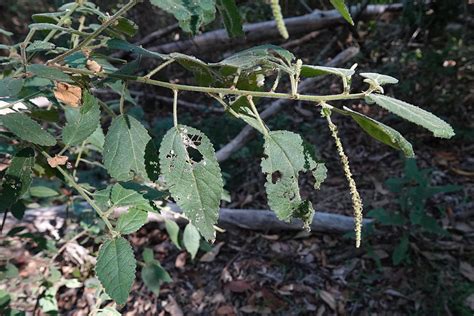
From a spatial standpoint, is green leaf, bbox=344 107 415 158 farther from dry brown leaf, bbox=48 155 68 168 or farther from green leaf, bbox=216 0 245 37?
dry brown leaf, bbox=48 155 68 168

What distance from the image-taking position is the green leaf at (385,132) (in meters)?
0.73

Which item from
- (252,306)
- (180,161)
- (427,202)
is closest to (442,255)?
(427,202)

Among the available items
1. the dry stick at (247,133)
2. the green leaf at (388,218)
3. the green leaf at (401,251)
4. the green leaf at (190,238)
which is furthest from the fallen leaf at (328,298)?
the dry stick at (247,133)

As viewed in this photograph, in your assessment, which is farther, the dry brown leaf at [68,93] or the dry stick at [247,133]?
the dry stick at [247,133]

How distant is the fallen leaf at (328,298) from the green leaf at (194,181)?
1.75m

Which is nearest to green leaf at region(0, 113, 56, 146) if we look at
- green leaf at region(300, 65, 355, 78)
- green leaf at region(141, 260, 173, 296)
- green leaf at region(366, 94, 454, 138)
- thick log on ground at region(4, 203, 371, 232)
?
green leaf at region(300, 65, 355, 78)

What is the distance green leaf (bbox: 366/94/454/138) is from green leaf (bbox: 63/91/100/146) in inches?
24.7

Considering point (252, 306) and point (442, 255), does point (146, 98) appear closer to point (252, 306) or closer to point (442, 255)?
point (252, 306)

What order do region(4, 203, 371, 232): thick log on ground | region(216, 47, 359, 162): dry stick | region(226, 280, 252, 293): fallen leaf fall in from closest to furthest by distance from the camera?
region(226, 280, 252, 293): fallen leaf
region(4, 203, 371, 232): thick log on ground
region(216, 47, 359, 162): dry stick

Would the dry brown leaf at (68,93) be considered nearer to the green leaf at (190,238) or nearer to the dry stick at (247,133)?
the green leaf at (190,238)

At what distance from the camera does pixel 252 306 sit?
93.4 inches

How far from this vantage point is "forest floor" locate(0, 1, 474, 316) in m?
2.34

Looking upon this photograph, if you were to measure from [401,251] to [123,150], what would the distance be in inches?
77.8

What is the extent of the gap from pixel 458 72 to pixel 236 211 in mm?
2248
